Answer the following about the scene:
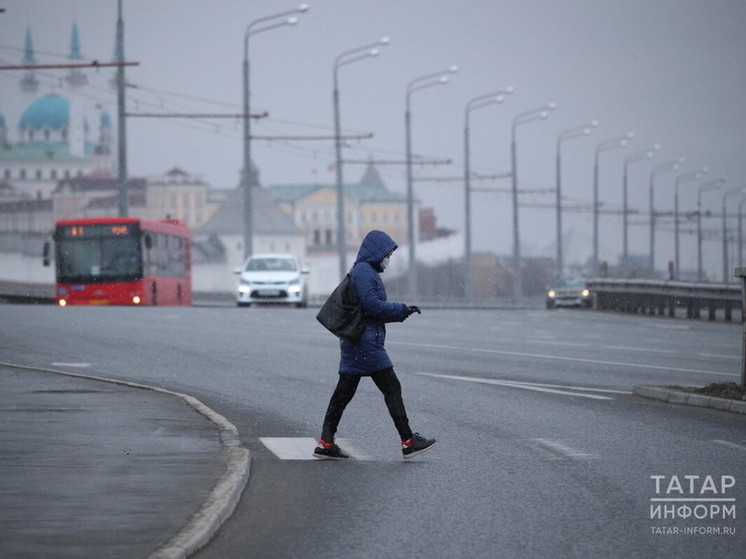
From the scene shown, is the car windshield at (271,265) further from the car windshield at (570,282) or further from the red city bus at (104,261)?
the car windshield at (570,282)

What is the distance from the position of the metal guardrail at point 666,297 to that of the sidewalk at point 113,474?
87.0 feet

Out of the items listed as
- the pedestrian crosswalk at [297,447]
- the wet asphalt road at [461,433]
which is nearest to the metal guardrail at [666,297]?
the wet asphalt road at [461,433]

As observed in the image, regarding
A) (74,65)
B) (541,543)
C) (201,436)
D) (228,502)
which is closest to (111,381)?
(201,436)

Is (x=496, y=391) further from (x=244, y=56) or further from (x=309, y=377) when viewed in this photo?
(x=244, y=56)

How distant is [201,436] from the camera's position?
12328mm

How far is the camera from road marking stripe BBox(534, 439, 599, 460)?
38.0ft

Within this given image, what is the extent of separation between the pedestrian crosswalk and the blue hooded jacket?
0.68m

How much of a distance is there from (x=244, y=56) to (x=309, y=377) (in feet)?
138

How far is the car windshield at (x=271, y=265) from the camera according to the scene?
47.2 metres

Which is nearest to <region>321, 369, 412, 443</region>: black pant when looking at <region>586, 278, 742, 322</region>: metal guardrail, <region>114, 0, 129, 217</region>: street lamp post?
<region>586, 278, 742, 322</region>: metal guardrail

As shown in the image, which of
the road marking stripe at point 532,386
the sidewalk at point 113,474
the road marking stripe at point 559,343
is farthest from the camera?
the road marking stripe at point 559,343

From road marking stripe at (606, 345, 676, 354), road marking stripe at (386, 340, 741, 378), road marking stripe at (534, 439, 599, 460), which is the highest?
road marking stripe at (534, 439, 599, 460)

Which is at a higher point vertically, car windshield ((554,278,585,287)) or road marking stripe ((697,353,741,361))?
car windshield ((554,278,585,287))

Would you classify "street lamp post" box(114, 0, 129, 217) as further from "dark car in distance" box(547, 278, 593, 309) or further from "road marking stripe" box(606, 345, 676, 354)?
"road marking stripe" box(606, 345, 676, 354)
